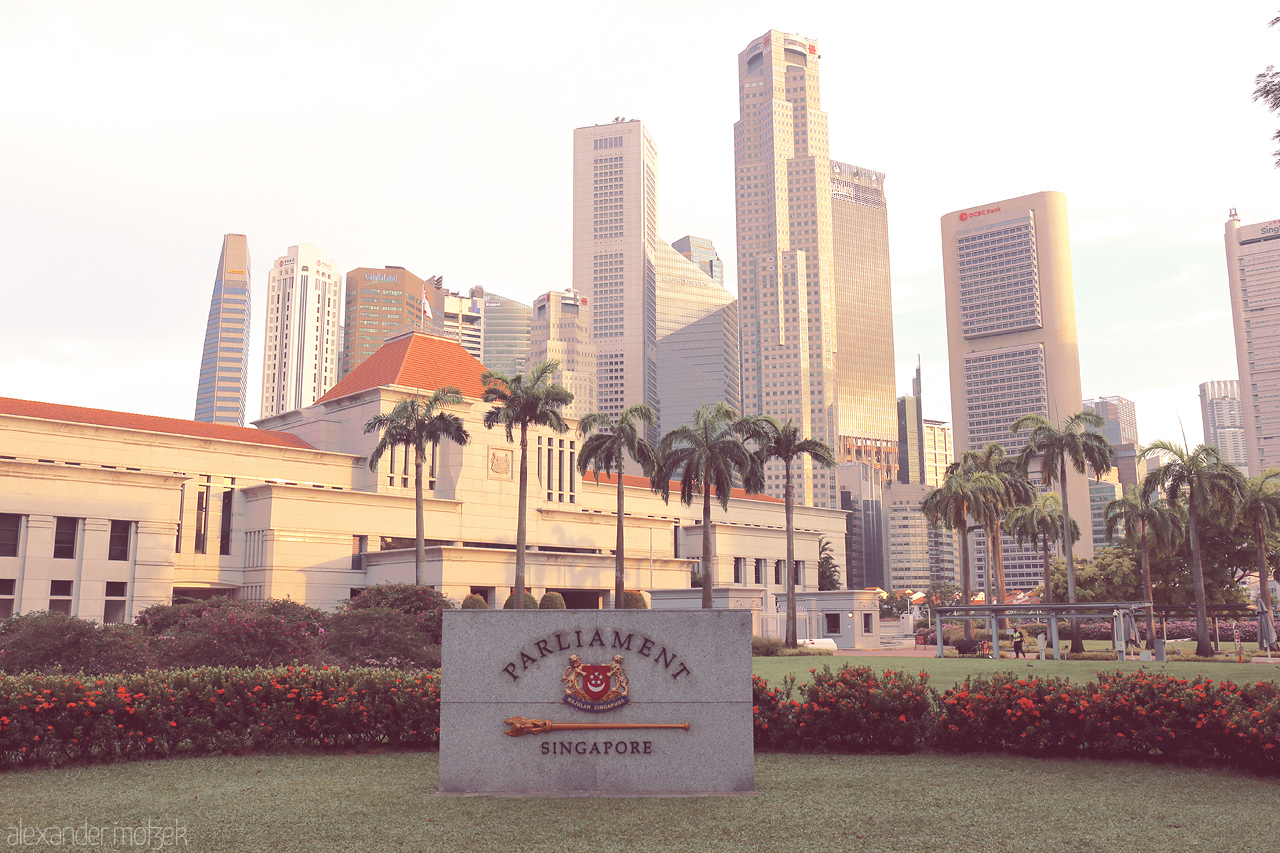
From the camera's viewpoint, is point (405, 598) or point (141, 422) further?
point (141, 422)

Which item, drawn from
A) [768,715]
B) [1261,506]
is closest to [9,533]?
[768,715]

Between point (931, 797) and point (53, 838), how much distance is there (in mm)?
10040

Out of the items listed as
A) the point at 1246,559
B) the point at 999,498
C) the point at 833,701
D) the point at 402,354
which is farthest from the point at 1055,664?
the point at 402,354

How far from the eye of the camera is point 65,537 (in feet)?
169

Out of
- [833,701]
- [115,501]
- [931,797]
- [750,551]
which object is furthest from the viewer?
[750,551]

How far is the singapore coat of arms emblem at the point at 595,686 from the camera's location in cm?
1226

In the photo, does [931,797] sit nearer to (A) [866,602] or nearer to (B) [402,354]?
(A) [866,602]

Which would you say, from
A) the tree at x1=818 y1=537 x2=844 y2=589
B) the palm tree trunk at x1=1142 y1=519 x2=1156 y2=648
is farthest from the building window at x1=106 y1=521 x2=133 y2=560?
the tree at x1=818 y1=537 x2=844 y2=589

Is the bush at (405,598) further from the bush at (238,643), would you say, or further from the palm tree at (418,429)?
the bush at (238,643)

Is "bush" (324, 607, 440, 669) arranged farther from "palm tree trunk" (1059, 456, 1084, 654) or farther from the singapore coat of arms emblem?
"palm tree trunk" (1059, 456, 1084, 654)

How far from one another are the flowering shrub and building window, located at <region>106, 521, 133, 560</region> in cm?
4223

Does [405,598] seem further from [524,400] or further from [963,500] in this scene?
[963,500]

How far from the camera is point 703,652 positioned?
12.4 meters

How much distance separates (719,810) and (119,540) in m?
51.8
